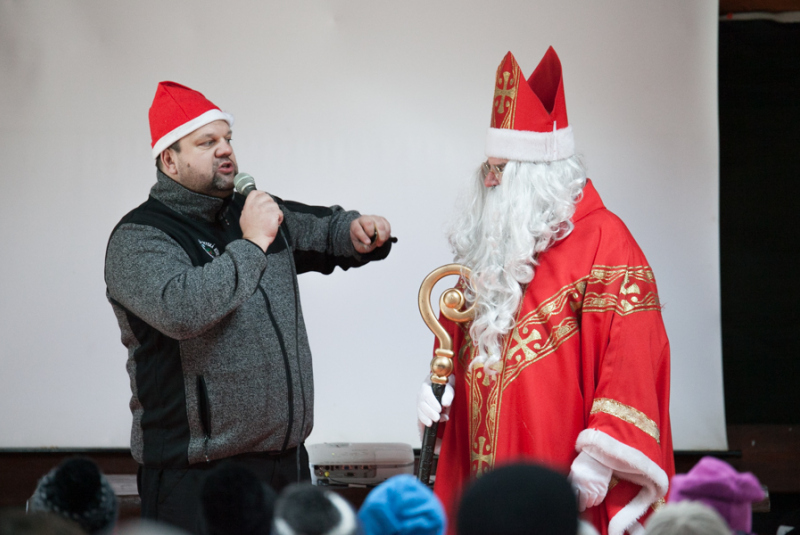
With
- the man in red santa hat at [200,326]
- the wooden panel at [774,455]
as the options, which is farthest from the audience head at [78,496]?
the wooden panel at [774,455]

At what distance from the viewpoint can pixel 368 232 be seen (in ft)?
8.19

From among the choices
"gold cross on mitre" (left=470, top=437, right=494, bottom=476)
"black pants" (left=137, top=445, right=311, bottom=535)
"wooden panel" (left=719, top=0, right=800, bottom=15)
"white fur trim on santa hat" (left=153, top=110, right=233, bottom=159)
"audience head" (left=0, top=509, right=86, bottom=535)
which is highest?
"wooden panel" (left=719, top=0, right=800, bottom=15)

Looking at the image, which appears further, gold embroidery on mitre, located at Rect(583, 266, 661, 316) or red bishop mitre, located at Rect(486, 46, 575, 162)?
red bishop mitre, located at Rect(486, 46, 575, 162)

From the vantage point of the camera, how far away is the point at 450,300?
85.2 inches

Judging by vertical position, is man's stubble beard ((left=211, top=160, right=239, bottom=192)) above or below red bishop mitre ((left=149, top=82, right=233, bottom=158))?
below

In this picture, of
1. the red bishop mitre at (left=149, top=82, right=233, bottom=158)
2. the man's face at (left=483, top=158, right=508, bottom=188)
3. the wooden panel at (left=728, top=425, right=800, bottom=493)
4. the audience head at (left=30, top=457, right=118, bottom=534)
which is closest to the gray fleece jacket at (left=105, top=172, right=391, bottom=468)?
the red bishop mitre at (left=149, top=82, right=233, bottom=158)

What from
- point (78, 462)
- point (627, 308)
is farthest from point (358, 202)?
point (78, 462)

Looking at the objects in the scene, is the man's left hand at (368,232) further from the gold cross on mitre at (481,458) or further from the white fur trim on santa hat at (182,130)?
the gold cross on mitre at (481,458)

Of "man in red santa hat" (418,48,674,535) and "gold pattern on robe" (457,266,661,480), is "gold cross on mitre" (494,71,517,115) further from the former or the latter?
"gold pattern on robe" (457,266,661,480)

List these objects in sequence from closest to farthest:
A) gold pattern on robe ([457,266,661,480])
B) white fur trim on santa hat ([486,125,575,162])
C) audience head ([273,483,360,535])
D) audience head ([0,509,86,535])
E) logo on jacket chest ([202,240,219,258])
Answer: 1. audience head ([0,509,86,535])
2. audience head ([273,483,360,535])
3. gold pattern on robe ([457,266,661,480])
4. white fur trim on santa hat ([486,125,575,162])
5. logo on jacket chest ([202,240,219,258])

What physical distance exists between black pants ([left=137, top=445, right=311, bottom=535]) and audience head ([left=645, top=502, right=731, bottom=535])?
55.9 inches

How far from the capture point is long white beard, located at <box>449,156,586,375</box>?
2.11m

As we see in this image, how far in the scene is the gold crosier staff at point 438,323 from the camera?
84.8 inches

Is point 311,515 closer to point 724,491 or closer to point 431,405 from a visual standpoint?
point 724,491
